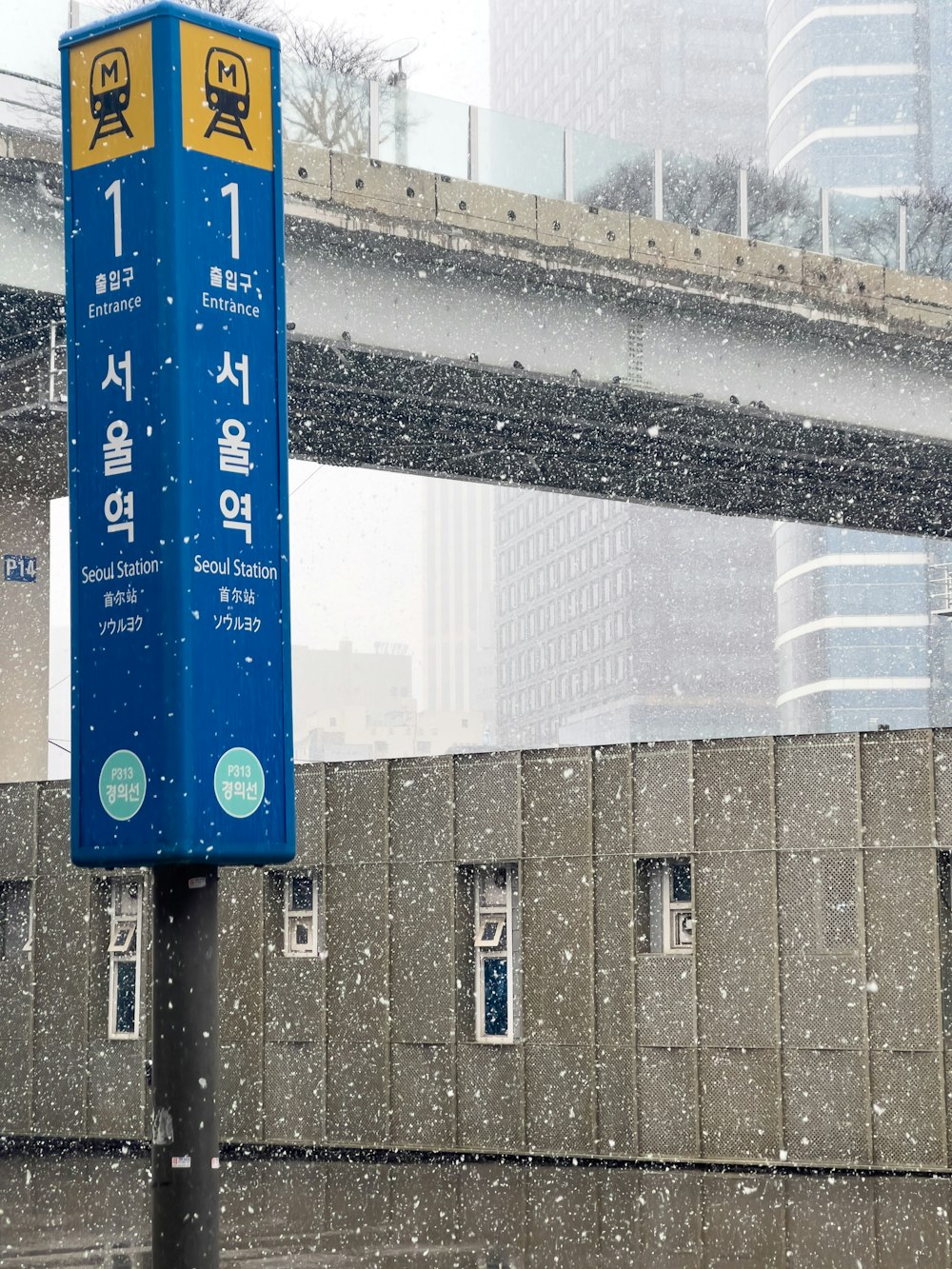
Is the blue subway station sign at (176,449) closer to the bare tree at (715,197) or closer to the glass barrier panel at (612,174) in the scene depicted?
the glass barrier panel at (612,174)

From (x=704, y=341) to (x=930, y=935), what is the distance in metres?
16.4

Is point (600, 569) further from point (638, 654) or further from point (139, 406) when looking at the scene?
point (139, 406)

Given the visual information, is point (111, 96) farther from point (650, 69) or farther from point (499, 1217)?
point (650, 69)

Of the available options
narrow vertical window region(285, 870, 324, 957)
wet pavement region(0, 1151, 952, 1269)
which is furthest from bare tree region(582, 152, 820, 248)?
wet pavement region(0, 1151, 952, 1269)

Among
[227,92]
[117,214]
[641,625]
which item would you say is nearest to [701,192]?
[227,92]

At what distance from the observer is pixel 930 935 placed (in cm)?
1487

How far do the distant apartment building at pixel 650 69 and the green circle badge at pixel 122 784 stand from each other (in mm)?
160675

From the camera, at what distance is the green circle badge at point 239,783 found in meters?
6.31

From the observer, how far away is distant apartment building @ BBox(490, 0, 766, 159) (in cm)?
16725

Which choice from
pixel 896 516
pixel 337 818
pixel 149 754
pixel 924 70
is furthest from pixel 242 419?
pixel 924 70

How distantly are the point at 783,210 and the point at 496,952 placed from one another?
16.2 m

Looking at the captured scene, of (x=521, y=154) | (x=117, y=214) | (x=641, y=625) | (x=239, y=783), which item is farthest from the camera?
(x=641, y=625)

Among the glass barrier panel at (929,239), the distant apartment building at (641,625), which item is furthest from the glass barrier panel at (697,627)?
the glass barrier panel at (929,239)

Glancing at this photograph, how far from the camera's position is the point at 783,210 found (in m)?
29.5
